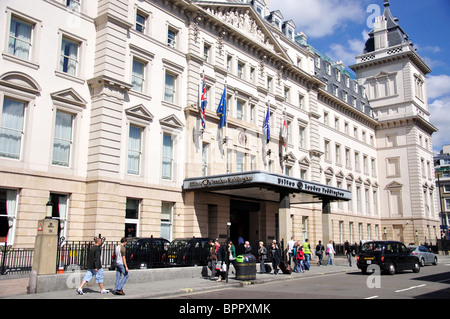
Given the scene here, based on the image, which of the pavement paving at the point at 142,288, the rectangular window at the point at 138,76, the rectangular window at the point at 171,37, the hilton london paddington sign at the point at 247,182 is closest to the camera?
the pavement paving at the point at 142,288

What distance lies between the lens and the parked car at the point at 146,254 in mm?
19391

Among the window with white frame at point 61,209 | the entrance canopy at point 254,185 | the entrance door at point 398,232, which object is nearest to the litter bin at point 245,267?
the entrance canopy at point 254,185

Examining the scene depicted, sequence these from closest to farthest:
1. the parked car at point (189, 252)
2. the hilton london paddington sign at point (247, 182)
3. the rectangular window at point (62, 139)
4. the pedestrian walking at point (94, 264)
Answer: the pedestrian walking at point (94, 264) < the parked car at point (189, 252) < the rectangular window at point (62, 139) < the hilton london paddington sign at point (247, 182)

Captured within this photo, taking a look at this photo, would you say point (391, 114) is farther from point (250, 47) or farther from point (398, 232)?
point (250, 47)

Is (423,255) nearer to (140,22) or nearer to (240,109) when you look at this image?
(240,109)

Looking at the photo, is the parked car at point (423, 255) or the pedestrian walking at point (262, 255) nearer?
the pedestrian walking at point (262, 255)

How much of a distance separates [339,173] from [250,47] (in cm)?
2056

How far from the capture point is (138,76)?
26.6m

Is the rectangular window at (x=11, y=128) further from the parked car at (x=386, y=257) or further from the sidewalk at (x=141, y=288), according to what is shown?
the parked car at (x=386, y=257)

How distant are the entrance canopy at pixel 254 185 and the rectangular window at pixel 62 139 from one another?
8.20 m

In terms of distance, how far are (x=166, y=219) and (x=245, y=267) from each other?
8783mm
